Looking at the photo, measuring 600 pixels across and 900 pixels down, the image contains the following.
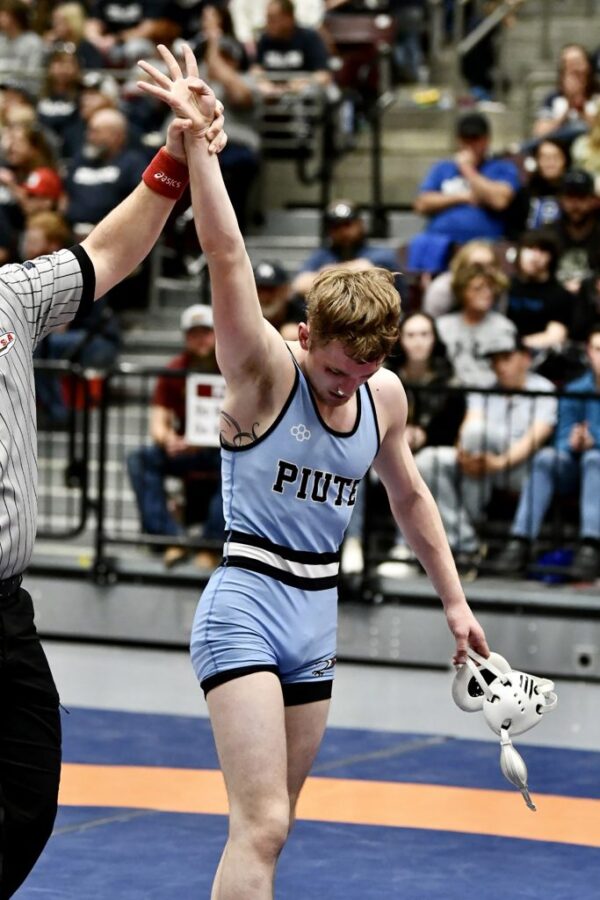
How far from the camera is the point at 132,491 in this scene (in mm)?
10297

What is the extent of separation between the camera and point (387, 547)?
9852 mm

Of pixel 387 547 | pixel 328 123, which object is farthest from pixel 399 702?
pixel 328 123

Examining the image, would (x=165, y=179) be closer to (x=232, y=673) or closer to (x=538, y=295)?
(x=232, y=673)

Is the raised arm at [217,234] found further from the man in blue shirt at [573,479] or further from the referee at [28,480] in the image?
Result: the man in blue shirt at [573,479]

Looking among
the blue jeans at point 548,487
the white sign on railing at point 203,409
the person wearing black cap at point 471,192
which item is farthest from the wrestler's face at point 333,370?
the person wearing black cap at point 471,192

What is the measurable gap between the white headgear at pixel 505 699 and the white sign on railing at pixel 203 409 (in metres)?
4.98

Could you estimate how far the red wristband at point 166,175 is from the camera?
4.41 meters

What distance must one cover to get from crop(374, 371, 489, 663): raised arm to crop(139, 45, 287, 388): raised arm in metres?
0.52

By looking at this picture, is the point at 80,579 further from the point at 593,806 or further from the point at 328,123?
the point at 328,123

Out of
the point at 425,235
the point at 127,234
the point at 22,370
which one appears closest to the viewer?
the point at 22,370

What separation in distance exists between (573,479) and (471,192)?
298cm

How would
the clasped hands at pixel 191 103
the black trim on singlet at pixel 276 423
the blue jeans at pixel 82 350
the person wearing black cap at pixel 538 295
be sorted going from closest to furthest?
1. the clasped hands at pixel 191 103
2. the black trim on singlet at pixel 276 423
3. the person wearing black cap at pixel 538 295
4. the blue jeans at pixel 82 350

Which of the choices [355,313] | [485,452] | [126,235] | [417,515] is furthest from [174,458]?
[355,313]

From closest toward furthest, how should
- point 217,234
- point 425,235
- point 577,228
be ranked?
point 217,234 < point 577,228 < point 425,235
